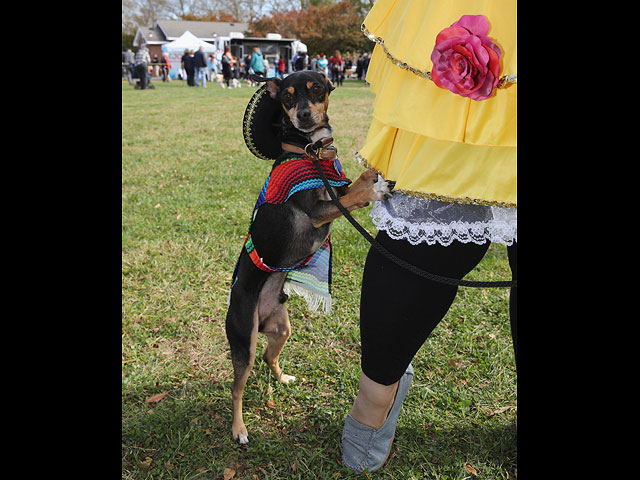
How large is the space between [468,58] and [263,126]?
3.98 ft

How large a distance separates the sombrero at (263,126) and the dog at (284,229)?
0.04 meters

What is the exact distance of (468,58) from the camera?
3.70 ft

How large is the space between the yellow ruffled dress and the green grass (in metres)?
1.48

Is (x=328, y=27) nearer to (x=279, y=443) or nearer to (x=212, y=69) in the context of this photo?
(x=212, y=69)

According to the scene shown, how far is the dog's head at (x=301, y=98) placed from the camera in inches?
86.3

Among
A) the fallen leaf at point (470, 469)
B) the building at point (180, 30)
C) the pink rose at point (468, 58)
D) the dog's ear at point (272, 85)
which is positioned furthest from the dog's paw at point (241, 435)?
the building at point (180, 30)

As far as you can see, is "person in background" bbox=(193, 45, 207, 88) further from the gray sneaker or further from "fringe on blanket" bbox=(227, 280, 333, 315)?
the gray sneaker

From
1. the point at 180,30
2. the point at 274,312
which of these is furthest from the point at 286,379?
the point at 180,30

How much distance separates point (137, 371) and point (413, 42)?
8.09ft

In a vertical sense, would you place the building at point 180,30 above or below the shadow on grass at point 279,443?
above

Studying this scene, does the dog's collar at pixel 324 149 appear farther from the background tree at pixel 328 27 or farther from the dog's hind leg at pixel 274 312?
the background tree at pixel 328 27

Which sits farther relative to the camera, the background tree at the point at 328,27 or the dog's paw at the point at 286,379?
the background tree at the point at 328,27
